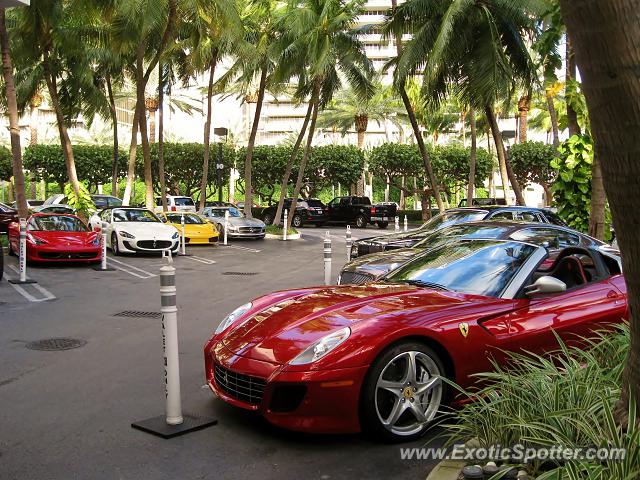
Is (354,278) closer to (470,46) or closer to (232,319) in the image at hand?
(232,319)

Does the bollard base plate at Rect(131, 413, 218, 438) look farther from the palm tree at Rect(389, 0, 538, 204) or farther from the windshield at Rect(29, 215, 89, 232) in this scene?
the palm tree at Rect(389, 0, 538, 204)

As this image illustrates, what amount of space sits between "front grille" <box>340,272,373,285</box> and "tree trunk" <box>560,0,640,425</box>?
675cm

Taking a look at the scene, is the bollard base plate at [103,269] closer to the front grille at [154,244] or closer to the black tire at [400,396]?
the front grille at [154,244]

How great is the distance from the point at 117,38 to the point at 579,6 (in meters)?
25.0

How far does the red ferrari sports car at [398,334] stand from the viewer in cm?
467

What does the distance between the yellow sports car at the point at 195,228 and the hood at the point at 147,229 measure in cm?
285

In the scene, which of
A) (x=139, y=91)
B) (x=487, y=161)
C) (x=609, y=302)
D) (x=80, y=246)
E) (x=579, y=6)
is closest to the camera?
(x=579, y=6)

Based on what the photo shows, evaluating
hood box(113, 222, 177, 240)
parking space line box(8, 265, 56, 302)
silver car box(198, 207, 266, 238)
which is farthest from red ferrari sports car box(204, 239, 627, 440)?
silver car box(198, 207, 266, 238)

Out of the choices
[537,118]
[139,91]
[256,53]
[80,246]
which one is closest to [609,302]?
[80,246]

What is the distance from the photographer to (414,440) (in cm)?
489

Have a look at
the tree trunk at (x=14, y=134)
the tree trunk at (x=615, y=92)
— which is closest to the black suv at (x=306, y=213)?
the tree trunk at (x=14, y=134)

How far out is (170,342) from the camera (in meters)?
5.09

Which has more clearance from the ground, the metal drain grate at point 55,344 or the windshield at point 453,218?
the windshield at point 453,218

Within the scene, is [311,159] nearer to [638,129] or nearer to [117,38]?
[117,38]
